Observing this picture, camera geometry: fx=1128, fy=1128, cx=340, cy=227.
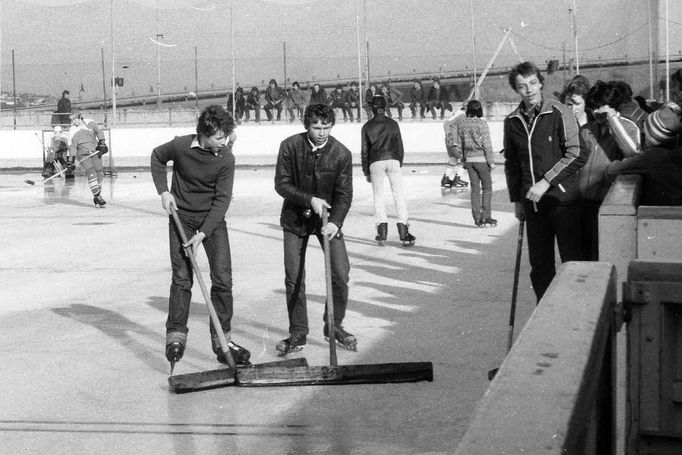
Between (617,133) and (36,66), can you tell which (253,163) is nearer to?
(36,66)

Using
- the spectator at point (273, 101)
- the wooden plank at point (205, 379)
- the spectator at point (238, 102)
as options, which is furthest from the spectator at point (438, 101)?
the wooden plank at point (205, 379)

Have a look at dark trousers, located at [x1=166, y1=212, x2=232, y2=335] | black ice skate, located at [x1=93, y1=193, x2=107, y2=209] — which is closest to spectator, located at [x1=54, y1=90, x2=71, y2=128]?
black ice skate, located at [x1=93, y1=193, x2=107, y2=209]

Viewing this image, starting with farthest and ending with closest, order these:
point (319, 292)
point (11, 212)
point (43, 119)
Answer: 1. point (43, 119)
2. point (11, 212)
3. point (319, 292)

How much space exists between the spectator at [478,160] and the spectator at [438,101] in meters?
20.4

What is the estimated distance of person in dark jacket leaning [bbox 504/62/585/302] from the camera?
6.57 m

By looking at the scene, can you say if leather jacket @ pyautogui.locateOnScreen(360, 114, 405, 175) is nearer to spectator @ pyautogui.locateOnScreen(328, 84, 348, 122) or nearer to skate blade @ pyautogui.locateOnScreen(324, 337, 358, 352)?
skate blade @ pyautogui.locateOnScreen(324, 337, 358, 352)

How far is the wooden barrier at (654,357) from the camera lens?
3402mm

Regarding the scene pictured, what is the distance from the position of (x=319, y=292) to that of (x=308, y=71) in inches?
1225

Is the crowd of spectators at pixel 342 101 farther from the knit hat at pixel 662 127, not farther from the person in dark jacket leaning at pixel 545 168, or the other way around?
the knit hat at pixel 662 127

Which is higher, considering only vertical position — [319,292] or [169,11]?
[169,11]

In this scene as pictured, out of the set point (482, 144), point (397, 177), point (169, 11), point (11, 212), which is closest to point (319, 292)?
point (397, 177)

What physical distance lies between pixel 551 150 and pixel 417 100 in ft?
93.4

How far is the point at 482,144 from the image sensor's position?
45.6ft

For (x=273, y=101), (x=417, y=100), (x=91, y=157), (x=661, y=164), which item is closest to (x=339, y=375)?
(x=661, y=164)
